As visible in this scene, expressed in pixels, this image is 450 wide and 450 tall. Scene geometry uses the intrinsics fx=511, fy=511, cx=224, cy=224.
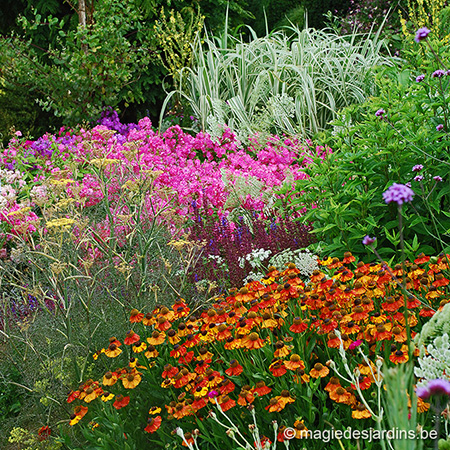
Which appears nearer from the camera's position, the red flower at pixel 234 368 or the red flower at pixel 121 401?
the red flower at pixel 234 368

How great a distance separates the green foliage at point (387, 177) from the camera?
278cm

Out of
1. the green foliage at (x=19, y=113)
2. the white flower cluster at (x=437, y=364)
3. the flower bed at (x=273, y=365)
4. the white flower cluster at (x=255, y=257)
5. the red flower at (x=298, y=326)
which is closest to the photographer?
the white flower cluster at (x=437, y=364)

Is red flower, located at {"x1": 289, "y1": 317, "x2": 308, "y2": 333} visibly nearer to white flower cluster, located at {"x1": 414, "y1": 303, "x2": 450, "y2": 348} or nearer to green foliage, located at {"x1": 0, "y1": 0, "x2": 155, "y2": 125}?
white flower cluster, located at {"x1": 414, "y1": 303, "x2": 450, "y2": 348}

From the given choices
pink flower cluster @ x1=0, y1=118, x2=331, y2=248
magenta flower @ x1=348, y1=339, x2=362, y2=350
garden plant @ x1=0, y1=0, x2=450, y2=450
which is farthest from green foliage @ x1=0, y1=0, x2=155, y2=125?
magenta flower @ x1=348, y1=339, x2=362, y2=350

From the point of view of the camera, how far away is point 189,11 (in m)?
8.09

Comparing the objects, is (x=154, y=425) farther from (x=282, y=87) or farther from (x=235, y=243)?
(x=282, y=87)

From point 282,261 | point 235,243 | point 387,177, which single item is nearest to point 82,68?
point 235,243

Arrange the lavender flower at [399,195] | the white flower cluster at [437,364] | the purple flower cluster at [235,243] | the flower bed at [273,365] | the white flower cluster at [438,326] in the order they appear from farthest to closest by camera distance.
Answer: the purple flower cluster at [235,243], the flower bed at [273,365], the white flower cluster at [438,326], the white flower cluster at [437,364], the lavender flower at [399,195]

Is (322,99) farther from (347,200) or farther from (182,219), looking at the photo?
(182,219)

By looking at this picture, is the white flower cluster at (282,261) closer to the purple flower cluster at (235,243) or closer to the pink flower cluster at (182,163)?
the purple flower cluster at (235,243)

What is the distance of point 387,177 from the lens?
2.90m

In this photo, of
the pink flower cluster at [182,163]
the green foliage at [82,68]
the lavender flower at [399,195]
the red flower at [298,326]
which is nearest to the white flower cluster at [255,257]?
the pink flower cluster at [182,163]

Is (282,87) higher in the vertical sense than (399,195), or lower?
lower

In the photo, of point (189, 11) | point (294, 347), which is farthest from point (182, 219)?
point (189, 11)
